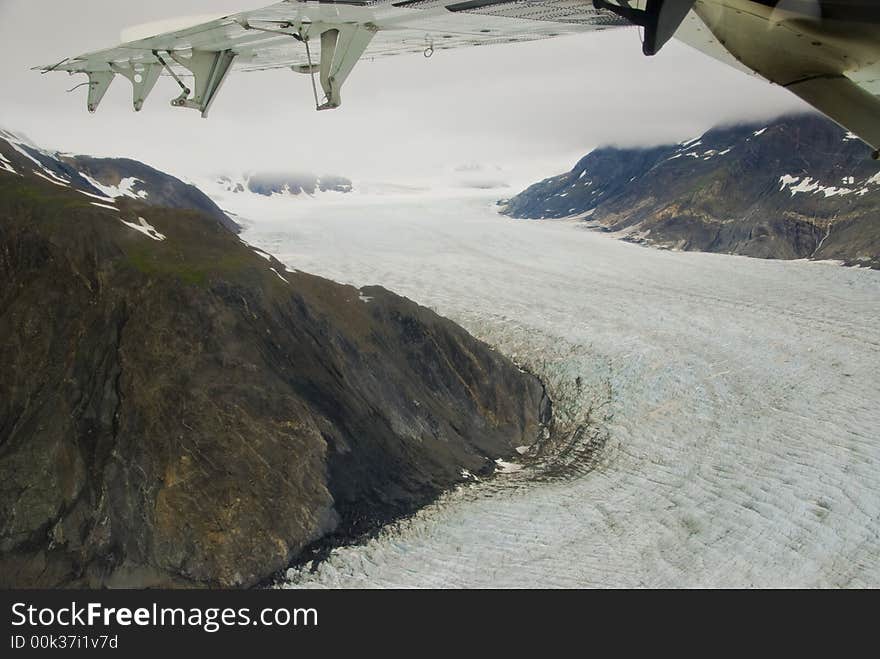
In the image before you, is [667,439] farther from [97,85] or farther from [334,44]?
[97,85]

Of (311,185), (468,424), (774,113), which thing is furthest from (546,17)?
(311,185)

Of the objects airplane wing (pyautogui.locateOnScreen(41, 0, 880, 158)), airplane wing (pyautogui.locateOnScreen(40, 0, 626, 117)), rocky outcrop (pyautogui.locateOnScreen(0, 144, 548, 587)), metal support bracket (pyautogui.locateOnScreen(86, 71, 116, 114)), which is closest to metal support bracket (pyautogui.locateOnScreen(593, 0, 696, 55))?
airplane wing (pyautogui.locateOnScreen(41, 0, 880, 158))

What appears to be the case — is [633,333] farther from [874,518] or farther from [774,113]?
[774,113]

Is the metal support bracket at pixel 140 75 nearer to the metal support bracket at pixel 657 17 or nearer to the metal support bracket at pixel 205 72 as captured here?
the metal support bracket at pixel 205 72

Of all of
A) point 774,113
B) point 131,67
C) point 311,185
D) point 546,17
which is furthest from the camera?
point 311,185

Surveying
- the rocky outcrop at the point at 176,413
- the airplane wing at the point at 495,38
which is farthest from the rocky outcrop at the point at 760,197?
the airplane wing at the point at 495,38

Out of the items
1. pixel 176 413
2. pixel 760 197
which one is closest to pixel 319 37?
pixel 176 413
